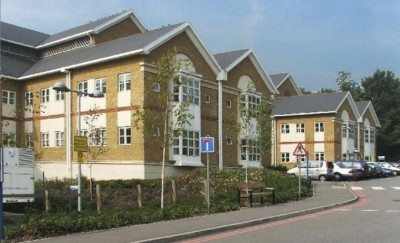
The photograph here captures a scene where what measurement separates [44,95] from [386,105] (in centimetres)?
6666

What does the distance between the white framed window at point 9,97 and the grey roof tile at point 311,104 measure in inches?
1121

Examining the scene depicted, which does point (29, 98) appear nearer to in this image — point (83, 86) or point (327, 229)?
point (83, 86)

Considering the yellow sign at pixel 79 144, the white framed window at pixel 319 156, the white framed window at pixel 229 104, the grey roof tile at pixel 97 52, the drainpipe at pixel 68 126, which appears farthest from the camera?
the white framed window at pixel 319 156

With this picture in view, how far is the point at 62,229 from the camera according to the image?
1234 centimetres

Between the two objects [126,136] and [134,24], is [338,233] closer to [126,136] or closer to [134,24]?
[126,136]

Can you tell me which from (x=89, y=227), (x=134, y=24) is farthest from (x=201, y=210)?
(x=134, y=24)

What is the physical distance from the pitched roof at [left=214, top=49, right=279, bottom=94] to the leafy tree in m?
46.2

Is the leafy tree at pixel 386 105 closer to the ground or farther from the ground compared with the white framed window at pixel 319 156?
farther from the ground

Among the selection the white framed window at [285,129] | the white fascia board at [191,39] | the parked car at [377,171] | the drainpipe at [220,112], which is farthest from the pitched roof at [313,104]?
A: the white fascia board at [191,39]

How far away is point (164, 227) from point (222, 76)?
Answer: 2473 cm

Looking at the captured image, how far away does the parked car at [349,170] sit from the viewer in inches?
1706

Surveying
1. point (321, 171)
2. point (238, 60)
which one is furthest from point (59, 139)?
point (321, 171)

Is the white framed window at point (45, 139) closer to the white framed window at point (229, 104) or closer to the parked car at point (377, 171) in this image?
the white framed window at point (229, 104)

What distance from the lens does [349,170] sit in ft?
143
